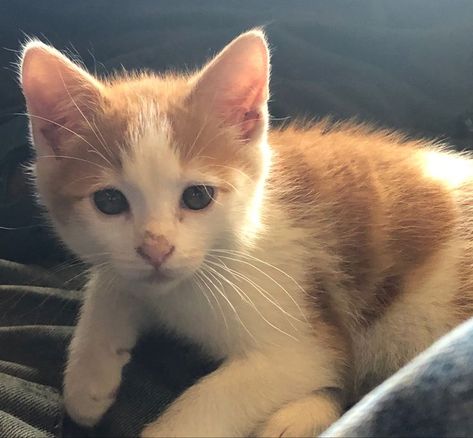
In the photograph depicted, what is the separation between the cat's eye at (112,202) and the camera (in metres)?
0.97

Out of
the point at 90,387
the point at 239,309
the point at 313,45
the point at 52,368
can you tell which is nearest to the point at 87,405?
the point at 90,387

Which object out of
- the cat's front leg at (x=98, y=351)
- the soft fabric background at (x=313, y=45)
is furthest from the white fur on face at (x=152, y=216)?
the soft fabric background at (x=313, y=45)

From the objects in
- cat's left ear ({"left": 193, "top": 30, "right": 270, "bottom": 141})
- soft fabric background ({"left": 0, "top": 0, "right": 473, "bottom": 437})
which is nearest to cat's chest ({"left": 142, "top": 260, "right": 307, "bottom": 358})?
cat's left ear ({"left": 193, "top": 30, "right": 270, "bottom": 141})

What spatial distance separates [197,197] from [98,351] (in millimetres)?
275

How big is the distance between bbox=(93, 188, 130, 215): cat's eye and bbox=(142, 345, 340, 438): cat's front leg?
0.26 metres

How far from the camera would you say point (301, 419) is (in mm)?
979

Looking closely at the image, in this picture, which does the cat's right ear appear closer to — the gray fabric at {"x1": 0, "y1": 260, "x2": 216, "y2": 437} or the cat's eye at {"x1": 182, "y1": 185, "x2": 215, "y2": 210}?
the cat's eye at {"x1": 182, "y1": 185, "x2": 215, "y2": 210}

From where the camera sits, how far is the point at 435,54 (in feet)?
4.92

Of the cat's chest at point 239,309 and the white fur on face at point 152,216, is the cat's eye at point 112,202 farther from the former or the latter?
the cat's chest at point 239,309

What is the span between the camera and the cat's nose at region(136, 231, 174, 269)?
91cm

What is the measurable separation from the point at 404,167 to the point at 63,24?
762 mm

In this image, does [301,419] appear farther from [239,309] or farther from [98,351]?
[98,351]

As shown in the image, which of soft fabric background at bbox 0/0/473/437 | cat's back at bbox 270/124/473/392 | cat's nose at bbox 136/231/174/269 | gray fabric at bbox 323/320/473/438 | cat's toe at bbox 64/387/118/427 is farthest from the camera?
soft fabric background at bbox 0/0/473/437

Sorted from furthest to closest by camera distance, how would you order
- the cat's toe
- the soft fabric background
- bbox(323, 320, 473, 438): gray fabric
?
1. the soft fabric background
2. the cat's toe
3. bbox(323, 320, 473, 438): gray fabric
